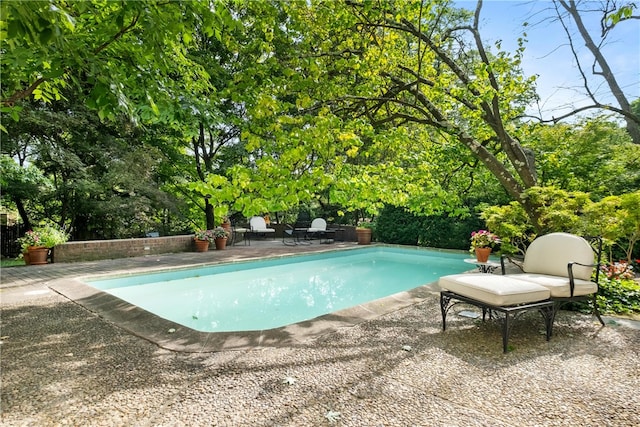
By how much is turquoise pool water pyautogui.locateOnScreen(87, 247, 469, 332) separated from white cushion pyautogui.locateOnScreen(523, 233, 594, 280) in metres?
3.33

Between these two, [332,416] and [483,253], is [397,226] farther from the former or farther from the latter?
[332,416]

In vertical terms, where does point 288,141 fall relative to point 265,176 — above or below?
above

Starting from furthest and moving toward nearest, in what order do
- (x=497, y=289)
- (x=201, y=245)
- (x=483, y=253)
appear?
1. (x=201, y=245)
2. (x=483, y=253)
3. (x=497, y=289)

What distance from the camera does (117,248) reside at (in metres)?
9.20

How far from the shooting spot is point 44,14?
1.54 meters

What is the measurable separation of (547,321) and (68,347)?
4671 mm

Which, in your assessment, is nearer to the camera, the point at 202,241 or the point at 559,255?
the point at 559,255

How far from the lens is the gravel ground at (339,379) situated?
2.00 meters

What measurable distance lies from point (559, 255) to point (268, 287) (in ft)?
18.6

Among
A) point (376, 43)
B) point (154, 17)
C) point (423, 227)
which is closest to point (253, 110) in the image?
point (154, 17)

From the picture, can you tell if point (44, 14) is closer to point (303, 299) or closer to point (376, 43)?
point (376, 43)

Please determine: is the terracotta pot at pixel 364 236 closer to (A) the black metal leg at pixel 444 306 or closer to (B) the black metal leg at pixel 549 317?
(A) the black metal leg at pixel 444 306

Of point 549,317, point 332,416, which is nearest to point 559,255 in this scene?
point 549,317

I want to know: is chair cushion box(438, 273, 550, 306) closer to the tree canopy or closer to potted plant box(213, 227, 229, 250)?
the tree canopy
